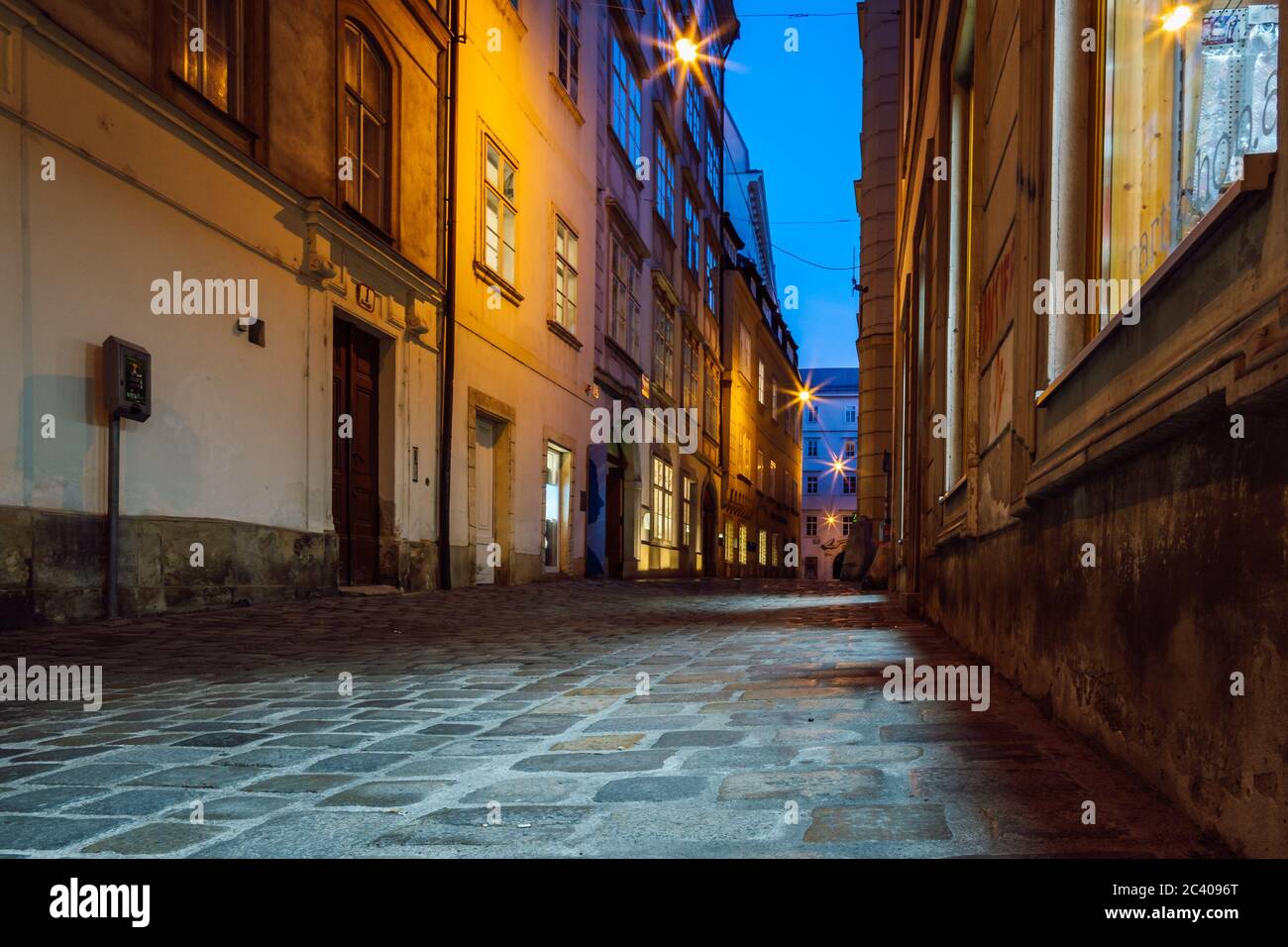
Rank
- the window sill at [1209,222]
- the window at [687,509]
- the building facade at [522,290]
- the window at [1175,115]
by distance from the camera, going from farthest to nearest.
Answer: the window at [687,509]
the building facade at [522,290]
the window at [1175,115]
the window sill at [1209,222]

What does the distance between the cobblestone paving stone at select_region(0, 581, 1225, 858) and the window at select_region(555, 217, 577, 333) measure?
481 inches

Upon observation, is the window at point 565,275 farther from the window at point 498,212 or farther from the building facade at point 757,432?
the building facade at point 757,432

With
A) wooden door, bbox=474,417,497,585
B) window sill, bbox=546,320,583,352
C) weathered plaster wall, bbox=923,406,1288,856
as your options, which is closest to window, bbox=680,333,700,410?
window sill, bbox=546,320,583,352

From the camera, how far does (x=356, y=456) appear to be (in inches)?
440

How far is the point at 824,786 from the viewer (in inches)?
100

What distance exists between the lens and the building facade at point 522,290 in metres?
13.5

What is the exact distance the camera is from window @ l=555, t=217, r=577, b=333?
56.4ft

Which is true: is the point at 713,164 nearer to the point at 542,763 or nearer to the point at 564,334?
the point at 564,334

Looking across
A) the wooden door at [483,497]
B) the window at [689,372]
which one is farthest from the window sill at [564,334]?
the window at [689,372]

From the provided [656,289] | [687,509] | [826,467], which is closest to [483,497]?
[656,289]

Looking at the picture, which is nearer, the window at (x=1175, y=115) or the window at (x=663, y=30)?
the window at (x=1175, y=115)

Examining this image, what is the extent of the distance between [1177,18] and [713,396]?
99.7 ft

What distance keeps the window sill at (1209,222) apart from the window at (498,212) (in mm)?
12458

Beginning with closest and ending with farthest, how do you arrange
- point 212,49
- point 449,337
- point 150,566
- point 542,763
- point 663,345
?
point 542,763
point 150,566
point 212,49
point 449,337
point 663,345
